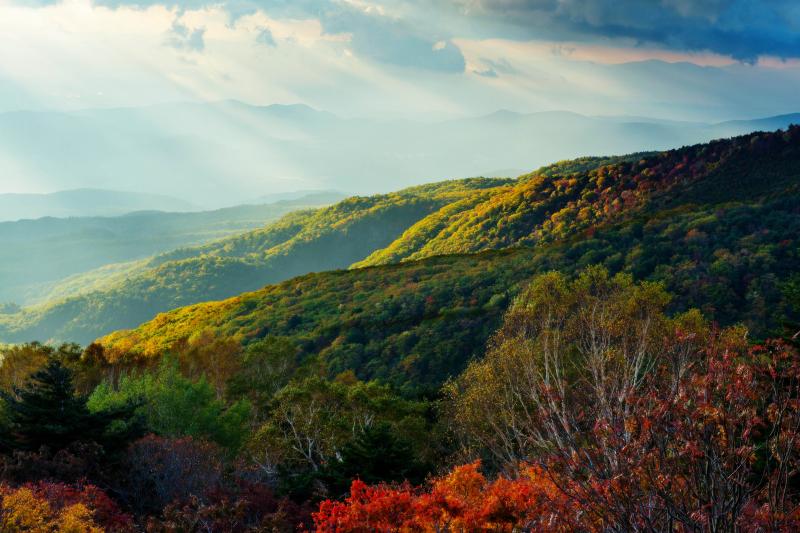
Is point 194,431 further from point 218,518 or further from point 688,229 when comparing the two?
point 688,229

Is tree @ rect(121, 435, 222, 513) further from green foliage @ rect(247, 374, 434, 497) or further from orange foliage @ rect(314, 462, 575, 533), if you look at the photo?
orange foliage @ rect(314, 462, 575, 533)

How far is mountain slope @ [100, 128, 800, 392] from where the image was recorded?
7469 cm

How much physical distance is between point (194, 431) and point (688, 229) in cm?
7462

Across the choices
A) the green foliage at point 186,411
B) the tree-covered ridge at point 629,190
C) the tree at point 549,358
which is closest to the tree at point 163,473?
the green foliage at point 186,411

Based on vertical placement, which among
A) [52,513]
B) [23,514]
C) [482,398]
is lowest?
[482,398]

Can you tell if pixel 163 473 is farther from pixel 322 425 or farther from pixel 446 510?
pixel 446 510

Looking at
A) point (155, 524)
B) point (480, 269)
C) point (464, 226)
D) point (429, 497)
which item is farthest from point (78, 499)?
point (464, 226)

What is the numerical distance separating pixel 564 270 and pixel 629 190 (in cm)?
5527

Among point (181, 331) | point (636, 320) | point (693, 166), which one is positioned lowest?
point (181, 331)

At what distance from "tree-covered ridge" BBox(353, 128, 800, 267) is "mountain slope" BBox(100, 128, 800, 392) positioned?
1.48 ft

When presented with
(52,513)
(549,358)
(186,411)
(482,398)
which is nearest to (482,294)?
(549,358)

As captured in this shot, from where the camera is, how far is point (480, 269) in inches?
4146

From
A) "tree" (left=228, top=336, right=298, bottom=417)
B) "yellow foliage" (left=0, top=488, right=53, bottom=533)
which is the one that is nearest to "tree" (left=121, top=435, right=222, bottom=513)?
"yellow foliage" (left=0, top=488, right=53, bottom=533)

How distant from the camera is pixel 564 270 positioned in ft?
288
